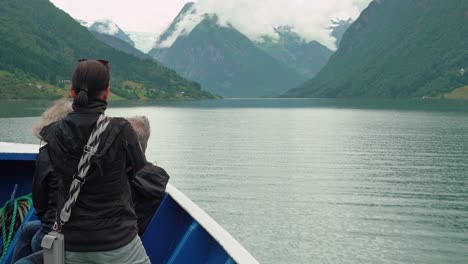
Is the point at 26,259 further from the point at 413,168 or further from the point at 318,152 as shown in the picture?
the point at 318,152

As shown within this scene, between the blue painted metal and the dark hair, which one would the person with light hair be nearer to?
the blue painted metal

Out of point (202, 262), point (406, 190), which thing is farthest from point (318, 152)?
point (202, 262)

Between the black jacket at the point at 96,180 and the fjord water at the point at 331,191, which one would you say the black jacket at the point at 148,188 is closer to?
the black jacket at the point at 96,180

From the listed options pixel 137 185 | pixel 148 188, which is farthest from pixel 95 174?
pixel 148 188

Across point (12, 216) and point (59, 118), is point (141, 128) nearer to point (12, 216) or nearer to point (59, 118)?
point (59, 118)

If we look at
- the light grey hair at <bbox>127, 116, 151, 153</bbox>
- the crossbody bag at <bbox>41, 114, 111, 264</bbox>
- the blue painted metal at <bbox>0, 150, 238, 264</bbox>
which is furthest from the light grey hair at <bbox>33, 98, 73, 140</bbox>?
the blue painted metal at <bbox>0, 150, 238, 264</bbox>

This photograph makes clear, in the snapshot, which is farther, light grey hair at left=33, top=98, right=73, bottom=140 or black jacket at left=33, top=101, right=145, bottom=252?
light grey hair at left=33, top=98, right=73, bottom=140

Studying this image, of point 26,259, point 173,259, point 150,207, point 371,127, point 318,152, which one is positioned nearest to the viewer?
point 26,259

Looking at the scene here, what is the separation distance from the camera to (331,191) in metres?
43.4

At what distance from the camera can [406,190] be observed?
43719 millimetres

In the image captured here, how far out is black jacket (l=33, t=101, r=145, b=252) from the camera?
469cm

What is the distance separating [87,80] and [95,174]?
781 millimetres

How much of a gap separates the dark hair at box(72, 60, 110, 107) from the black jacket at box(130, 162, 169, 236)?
3.60ft

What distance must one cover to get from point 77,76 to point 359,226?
29.1m
